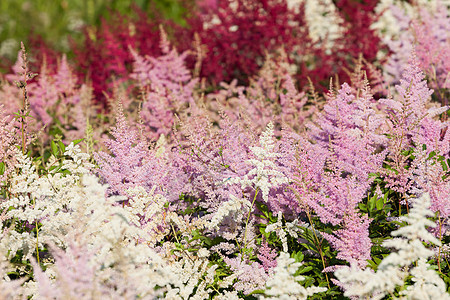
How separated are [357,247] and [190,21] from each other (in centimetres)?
443

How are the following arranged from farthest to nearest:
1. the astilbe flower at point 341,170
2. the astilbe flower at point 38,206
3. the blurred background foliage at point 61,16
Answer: the blurred background foliage at point 61,16 → the astilbe flower at point 38,206 → the astilbe flower at point 341,170

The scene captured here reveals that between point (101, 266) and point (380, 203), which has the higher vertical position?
point (380, 203)

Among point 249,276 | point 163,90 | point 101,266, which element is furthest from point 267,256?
point 163,90

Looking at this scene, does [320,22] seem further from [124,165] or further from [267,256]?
[267,256]

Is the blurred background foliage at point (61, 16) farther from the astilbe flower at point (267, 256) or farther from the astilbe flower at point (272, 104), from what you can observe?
the astilbe flower at point (267, 256)

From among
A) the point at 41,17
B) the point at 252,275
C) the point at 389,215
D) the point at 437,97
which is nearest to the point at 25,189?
the point at 252,275

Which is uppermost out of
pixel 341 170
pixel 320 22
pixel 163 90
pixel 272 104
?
pixel 320 22

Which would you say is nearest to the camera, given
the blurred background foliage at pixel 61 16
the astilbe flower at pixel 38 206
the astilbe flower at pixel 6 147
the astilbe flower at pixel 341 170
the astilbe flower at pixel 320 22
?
the astilbe flower at pixel 341 170

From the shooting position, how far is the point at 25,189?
2664 mm

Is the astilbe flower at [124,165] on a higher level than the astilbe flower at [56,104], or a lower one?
lower

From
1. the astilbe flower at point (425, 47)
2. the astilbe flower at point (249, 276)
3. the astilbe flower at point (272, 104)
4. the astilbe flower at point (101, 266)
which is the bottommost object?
the astilbe flower at point (249, 276)

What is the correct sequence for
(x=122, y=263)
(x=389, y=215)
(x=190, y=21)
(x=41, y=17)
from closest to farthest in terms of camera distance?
(x=122, y=263), (x=389, y=215), (x=190, y=21), (x=41, y=17)

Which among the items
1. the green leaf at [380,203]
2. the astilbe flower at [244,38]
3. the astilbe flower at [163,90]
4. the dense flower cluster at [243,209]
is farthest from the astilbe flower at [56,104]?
the green leaf at [380,203]

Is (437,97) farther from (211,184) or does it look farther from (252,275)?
(252,275)
